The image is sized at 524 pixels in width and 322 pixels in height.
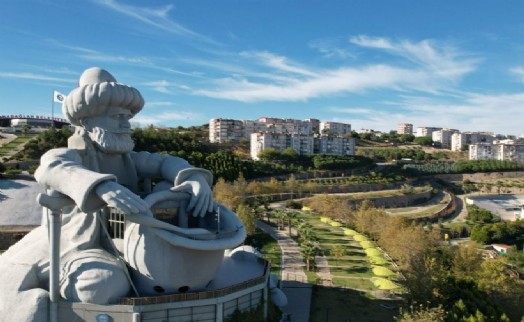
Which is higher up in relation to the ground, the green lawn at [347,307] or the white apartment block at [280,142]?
the white apartment block at [280,142]

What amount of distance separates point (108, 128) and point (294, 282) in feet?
53.6

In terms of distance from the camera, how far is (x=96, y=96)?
58.4 ft

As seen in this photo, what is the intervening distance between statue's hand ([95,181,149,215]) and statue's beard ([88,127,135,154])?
3.38 meters

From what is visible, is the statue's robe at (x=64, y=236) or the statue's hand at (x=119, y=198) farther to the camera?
the statue's robe at (x=64, y=236)

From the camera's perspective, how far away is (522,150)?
14700cm

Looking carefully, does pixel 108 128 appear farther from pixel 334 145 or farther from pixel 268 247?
pixel 334 145

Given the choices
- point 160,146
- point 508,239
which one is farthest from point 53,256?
point 160,146

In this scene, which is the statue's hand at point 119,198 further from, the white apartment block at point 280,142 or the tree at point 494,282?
the white apartment block at point 280,142

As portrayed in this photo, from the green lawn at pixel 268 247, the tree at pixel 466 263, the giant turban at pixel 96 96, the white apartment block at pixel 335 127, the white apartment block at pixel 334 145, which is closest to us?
the giant turban at pixel 96 96

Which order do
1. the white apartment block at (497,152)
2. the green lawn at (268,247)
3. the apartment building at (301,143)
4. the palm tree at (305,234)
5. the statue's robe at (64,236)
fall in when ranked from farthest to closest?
1. the white apartment block at (497,152)
2. the apartment building at (301,143)
3. the palm tree at (305,234)
4. the green lawn at (268,247)
5. the statue's robe at (64,236)

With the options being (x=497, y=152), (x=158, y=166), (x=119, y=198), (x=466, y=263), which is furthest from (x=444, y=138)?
(x=119, y=198)

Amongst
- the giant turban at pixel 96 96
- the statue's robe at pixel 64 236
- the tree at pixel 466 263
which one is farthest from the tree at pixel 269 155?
the giant turban at pixel 96 96

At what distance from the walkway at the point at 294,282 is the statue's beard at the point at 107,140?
40.1ft

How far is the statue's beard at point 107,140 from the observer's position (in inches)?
729
